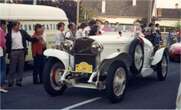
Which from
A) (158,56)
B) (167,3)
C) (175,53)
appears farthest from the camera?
(167,3)

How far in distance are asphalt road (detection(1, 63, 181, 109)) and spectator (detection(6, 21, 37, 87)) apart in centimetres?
→ 30

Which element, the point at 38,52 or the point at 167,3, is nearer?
the point at 38,52

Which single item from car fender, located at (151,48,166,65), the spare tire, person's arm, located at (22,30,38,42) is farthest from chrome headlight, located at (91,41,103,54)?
car fender, located at (151,48,166,65)

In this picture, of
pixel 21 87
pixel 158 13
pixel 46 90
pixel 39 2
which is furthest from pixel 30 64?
pixel 158 13

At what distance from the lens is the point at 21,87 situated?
458 inches

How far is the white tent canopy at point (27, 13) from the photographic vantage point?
46.4 feet

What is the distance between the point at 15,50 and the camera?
37.2 feet

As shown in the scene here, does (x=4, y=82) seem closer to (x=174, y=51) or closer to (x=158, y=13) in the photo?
(x=174, y=51)

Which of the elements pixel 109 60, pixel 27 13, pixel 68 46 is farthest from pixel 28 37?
pixel 27 13

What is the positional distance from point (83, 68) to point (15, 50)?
6.33 ft

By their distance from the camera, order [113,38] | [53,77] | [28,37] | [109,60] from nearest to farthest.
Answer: [109,60] → [53,77] → [113,38] → [28,37]

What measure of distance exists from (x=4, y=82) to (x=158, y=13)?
2323 inches

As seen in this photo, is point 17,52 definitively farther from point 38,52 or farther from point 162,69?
point 162,69

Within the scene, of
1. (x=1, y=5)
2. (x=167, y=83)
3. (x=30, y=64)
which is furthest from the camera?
(x=30, y=64)
